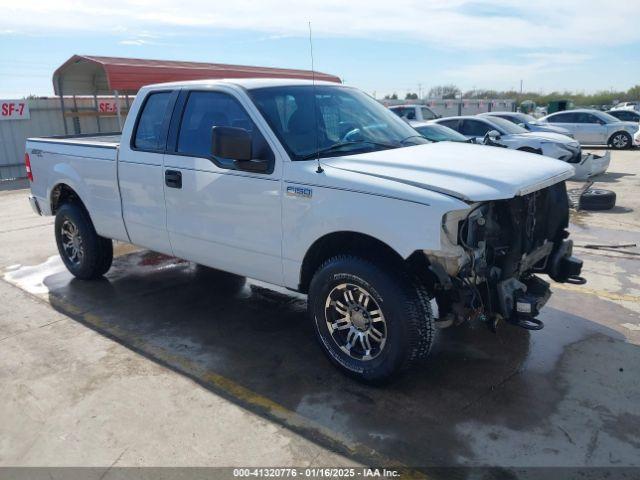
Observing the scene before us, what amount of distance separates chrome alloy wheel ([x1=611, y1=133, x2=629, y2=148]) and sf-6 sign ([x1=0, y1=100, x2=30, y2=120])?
20318mm

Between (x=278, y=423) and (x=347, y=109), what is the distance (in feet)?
8.42

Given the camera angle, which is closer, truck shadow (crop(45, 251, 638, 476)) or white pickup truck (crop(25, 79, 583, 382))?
truck shadow (crop(45, 251, 638, 476))

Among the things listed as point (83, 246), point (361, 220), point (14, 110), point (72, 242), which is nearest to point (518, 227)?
point (361, 220)

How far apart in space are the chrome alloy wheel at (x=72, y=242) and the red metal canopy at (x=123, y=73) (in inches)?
363

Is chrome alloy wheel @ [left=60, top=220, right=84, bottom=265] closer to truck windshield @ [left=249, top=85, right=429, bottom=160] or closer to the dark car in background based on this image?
truck windshield @ [left=249, top=85, right=429, bottom=160]

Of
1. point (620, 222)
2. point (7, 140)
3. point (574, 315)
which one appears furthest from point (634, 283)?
point (7, 140)

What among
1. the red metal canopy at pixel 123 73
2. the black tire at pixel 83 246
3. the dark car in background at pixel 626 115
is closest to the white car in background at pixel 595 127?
the dark car in background at pixel 626 115

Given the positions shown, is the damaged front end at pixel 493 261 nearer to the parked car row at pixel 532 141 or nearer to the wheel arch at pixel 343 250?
the wheel arch at pixel 343 250

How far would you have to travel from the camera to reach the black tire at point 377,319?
343cm

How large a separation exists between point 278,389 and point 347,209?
1.33 m

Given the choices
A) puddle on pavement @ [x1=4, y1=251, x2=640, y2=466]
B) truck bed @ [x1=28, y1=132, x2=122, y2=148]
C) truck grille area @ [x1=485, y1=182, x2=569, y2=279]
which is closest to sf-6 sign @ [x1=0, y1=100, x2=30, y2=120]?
truck bed @ [x1=28, y1=132, x2=122, y2=148]

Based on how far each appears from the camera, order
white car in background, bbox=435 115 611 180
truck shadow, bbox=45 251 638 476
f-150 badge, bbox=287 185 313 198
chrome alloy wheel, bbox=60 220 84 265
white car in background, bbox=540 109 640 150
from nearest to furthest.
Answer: truck shadow, bbox=45 251 638 476, f-150 badge, bbox=287 185 313 198, chrome alloy wheel, bbox=60 220 84 265, white car in background, bbox=435 115 611 180, white car in background, bbox=540 109 640 150

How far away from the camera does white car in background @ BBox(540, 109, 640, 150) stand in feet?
66.8

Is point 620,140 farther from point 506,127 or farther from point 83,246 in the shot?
point 83,246
